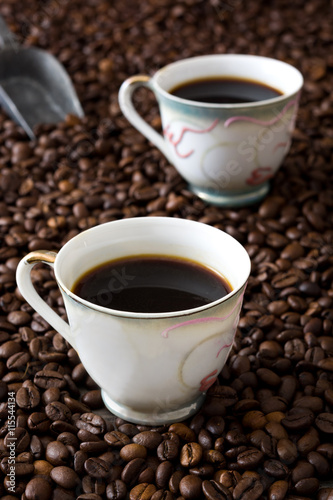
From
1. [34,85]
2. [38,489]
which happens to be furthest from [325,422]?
[34,85]

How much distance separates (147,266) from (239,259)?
0.16 m

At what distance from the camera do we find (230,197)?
162cm

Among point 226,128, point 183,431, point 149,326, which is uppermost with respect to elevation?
point 149,326

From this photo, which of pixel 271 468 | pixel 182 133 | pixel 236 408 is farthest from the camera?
pixel 182 133

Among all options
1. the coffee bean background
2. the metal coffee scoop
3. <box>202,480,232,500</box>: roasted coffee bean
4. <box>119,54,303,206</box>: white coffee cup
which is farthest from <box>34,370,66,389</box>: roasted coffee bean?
the metal coffee scoop

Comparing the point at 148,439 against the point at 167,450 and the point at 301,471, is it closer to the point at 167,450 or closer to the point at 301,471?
the point at 167,450

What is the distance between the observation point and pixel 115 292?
1.01 m

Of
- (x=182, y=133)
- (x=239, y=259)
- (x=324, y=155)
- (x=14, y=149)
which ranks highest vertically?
(x=239, y=259)

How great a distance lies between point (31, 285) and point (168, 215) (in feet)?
1.99

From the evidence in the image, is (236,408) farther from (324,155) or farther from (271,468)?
(324,155)

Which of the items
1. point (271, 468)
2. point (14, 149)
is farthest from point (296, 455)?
point (14, 149)

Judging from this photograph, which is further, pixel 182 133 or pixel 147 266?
pixel 182 133

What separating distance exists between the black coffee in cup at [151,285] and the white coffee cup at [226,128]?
0.51 meters

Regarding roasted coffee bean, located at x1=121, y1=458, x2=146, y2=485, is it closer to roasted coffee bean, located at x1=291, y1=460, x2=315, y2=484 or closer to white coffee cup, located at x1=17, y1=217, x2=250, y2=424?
white coffee cup, located at x1=17, y1=217, x2=250, y2=424
